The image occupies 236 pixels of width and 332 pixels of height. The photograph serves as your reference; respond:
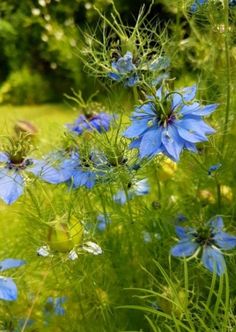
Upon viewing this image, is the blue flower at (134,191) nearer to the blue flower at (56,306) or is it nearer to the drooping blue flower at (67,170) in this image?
the drooping blue flower at (67,170)

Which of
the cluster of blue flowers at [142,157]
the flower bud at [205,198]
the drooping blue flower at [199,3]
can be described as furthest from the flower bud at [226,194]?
the drooping blue flower at [199,3]

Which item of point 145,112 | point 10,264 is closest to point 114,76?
point 145,112

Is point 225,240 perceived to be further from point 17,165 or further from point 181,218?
point 17,165

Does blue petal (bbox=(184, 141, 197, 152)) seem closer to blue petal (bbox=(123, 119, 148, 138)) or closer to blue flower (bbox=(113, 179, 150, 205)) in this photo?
blue petal (bbox=(123, 119, 148, 138))

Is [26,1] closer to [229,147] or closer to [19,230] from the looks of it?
[19,230]

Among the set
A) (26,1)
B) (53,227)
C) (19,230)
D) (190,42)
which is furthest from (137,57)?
(26,1)
